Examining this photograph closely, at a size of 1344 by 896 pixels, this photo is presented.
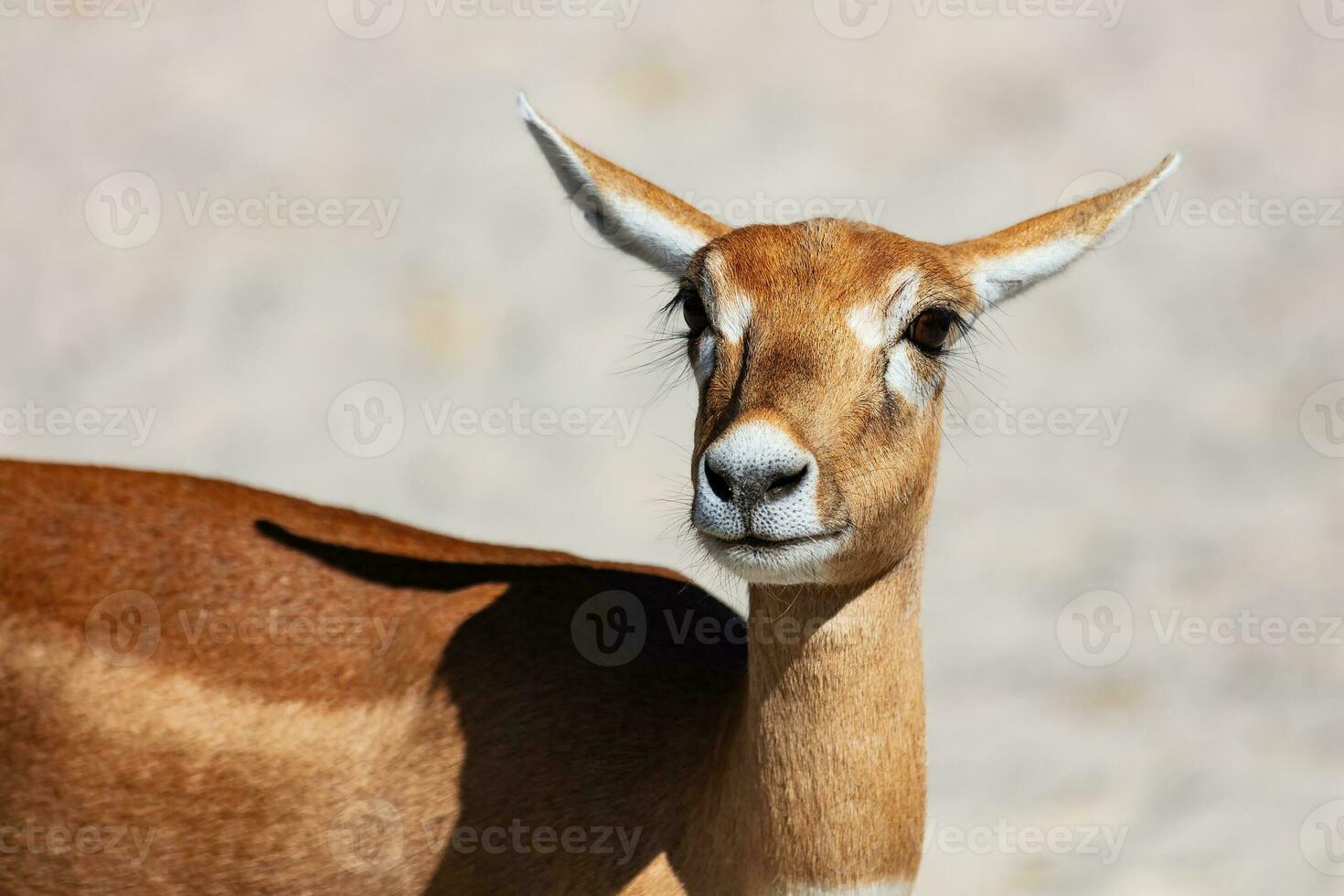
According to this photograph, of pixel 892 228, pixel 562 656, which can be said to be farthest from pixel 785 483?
pixel 892 228

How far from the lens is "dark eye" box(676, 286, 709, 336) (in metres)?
→ 4.76

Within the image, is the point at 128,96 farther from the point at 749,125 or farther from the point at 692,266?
the point at 692,266

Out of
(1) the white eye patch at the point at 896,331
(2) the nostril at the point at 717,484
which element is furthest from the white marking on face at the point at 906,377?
(2) the nostril at the point at 717,484

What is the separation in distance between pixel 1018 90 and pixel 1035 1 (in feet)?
4.10

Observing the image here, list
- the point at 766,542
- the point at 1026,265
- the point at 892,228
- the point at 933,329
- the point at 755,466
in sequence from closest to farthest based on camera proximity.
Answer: the point at 755,466, the point at 766,542, the point at 933,329, the point at 1026,265, the point at 892,228

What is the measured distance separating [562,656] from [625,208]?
1.55 metres

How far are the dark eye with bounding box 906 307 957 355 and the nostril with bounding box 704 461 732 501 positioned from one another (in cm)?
87

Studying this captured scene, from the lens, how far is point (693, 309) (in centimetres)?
480

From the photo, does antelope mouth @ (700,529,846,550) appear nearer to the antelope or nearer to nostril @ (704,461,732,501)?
the antelope

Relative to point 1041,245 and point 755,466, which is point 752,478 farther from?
point 1041,245

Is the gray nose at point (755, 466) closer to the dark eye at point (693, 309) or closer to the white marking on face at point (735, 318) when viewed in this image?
the white marking on face at point (735, 318)

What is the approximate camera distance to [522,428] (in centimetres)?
1126

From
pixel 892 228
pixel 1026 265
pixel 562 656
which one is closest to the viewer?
pixel 1026 265

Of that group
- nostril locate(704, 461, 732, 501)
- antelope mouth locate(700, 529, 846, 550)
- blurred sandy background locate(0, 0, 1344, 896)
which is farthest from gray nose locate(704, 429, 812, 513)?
blurred sandy background locate(0, 0, 1344, 896)
